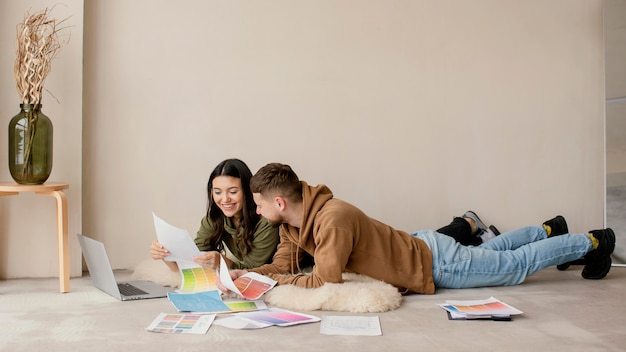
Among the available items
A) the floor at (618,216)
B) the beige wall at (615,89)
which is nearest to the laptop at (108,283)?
the floor at (618,216)

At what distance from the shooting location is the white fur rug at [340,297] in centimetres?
286

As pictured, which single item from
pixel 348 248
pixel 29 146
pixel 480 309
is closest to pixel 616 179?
pixel 480 309

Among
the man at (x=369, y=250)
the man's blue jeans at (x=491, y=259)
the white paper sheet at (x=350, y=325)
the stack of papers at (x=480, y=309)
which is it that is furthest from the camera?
the man's blue jeans at (x=491, y=259)

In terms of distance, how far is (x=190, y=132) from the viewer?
13.3 feet

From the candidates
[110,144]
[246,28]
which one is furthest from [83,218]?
[246,28]

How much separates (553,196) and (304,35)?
Result: 193cm

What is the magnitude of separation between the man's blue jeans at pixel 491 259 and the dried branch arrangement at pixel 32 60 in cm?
204

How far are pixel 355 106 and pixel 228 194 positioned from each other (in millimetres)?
1197

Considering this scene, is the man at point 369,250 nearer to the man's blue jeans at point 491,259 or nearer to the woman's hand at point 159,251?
the man's blue jeans at point 491,259

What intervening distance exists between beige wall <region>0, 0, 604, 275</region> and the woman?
59cm

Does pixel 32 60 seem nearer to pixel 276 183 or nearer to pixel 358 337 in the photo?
pixel 276 183

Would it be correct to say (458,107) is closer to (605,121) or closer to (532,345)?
(605,121)

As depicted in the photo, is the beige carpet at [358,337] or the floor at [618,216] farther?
the floor at [618,216]

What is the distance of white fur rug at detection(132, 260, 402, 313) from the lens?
2.86 meters
